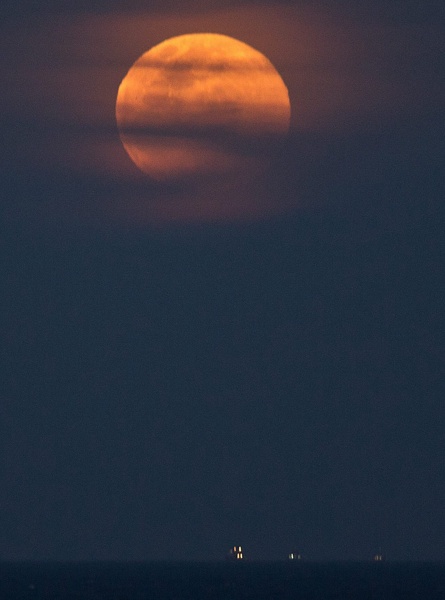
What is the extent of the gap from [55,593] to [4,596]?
49.8 ft

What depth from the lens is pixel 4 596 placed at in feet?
604

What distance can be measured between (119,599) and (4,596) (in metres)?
15.5

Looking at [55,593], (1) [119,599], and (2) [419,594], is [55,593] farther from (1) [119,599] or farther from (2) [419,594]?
(2) [419,594]

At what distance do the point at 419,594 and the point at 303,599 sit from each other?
20.3 meters

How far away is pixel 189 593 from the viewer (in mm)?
199125

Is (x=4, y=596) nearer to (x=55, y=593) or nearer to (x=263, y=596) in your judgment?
(x=55, y=593)

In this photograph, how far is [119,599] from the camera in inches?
6949

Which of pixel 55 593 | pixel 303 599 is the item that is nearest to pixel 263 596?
pixel 303 599

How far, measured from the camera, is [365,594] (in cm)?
19462

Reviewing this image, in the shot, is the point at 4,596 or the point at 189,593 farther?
the point at 189,593

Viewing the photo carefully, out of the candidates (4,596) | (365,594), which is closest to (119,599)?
(4,596)

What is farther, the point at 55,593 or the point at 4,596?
the point at 55,593

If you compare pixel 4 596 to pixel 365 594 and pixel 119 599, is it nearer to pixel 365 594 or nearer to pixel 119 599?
pixel 119 599

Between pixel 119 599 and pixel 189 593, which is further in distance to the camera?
pixel 189 593
